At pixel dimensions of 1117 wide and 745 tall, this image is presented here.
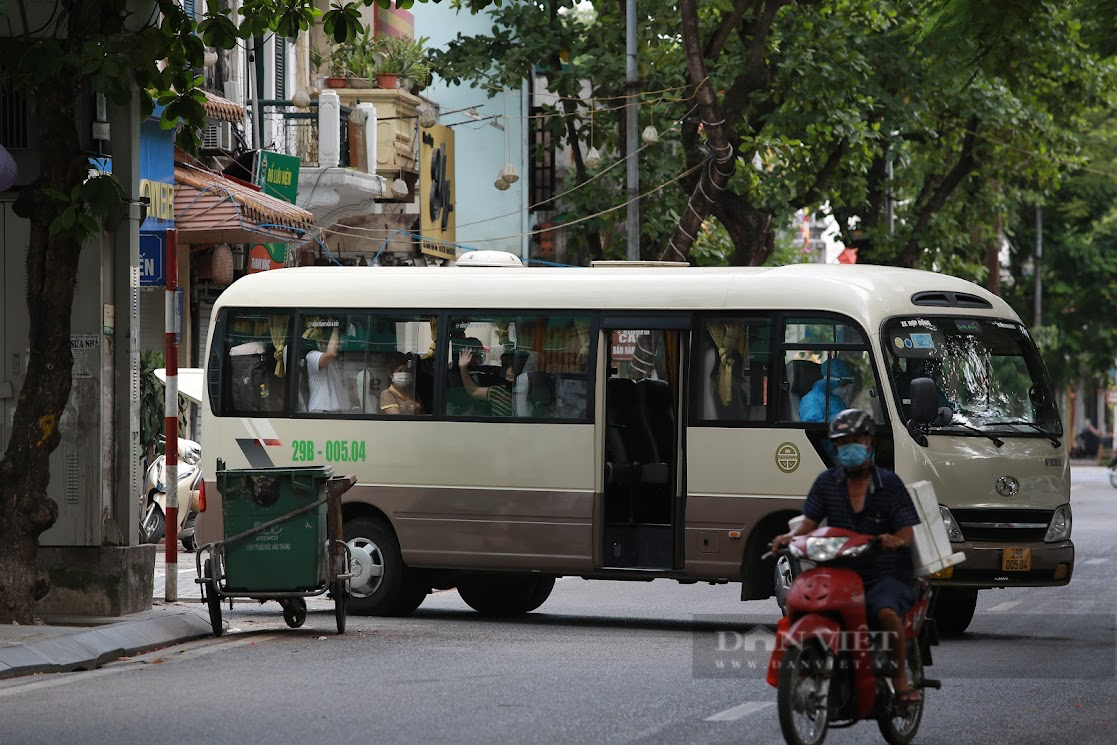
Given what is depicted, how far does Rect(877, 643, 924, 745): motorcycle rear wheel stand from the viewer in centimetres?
882

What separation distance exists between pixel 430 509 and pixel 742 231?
1648 cm

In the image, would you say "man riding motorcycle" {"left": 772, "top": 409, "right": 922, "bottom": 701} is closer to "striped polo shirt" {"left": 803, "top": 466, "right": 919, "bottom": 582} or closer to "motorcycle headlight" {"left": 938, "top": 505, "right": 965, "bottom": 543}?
"striped polo shirt" {"left": 803, "top": 466, "right": 919, "bottom": 582}

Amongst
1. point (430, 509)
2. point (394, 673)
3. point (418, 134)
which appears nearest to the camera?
point (394, 673)

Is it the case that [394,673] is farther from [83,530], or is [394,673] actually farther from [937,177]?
[937,177]

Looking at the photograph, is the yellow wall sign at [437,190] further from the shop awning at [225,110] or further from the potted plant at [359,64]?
the shop awning at [225,110]

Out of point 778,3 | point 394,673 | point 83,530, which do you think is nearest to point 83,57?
point 83,530

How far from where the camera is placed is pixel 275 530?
13750mm

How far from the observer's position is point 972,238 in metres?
43.1

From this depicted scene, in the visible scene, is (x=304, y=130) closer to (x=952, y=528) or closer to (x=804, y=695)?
(x=952, y=528)

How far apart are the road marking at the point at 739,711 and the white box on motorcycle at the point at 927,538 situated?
4.70ft

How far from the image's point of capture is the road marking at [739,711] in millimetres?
9830

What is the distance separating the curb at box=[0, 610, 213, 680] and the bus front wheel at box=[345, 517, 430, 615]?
1.77 m

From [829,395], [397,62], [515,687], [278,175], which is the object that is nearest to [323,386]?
[829,395]

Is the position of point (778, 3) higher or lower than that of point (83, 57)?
higher
